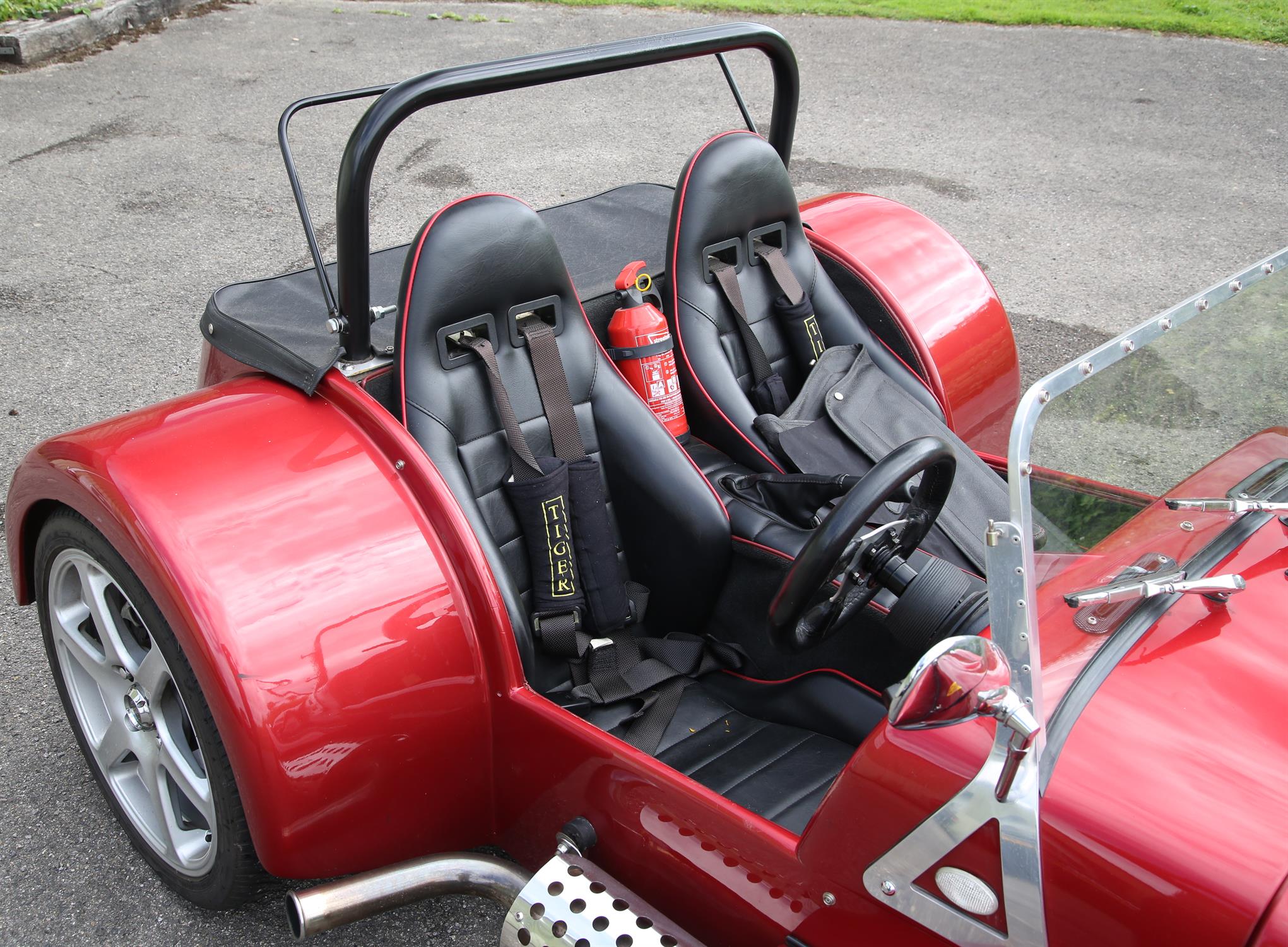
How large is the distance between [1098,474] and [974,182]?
4998 mm

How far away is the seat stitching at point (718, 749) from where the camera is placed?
7.04ft

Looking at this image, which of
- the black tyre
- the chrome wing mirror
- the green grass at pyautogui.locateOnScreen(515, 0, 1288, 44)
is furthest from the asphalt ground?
the chrome wing mirror

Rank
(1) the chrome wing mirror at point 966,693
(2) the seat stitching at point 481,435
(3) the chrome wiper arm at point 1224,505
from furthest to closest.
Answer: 1. (2) the seat stitching at point 481,435
2. (3) the chrome wiper arm at point 1224,505
3. (1) the chrome wing mirror at point 966,693

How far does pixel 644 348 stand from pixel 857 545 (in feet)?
3.26

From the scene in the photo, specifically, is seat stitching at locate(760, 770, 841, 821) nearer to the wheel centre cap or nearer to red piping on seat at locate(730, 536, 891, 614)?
red piping on seat at locate(730, 536, 891, 614)

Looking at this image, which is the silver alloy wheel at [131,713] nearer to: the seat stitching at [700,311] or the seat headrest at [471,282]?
the seat headrest at [471,282]

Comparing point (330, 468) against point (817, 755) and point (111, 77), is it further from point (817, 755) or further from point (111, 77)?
point (111, 77)

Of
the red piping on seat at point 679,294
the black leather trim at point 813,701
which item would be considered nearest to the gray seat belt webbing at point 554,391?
the red piping on seat at point 679,294

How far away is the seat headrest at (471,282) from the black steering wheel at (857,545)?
813 mm

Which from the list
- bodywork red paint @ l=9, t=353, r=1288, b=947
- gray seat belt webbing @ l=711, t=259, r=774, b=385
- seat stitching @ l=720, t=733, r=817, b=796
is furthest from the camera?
gray seat belt webbing @ l=711, t=259, r=774, b=385

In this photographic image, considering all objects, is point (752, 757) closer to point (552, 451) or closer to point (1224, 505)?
point (552, 451)

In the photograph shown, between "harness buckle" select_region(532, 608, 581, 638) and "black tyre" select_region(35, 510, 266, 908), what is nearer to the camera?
"black tyre" select_region(35, 510, 266, 908)

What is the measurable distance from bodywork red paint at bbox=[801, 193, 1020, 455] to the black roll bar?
35.5 inches

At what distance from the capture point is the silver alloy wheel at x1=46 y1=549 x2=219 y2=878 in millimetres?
2117
